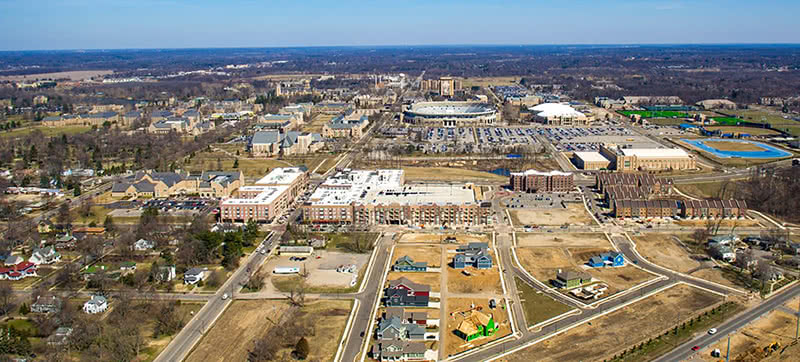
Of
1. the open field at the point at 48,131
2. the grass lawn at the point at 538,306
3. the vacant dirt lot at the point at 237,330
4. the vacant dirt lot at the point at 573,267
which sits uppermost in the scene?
the open field at the point at 48,131

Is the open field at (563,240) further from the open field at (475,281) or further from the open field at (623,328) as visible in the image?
the open field at (623,328)

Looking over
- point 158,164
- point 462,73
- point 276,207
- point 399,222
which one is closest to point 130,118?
point 158,164

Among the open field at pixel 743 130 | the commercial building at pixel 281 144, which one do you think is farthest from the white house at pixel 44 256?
the open field at pixel 743 130

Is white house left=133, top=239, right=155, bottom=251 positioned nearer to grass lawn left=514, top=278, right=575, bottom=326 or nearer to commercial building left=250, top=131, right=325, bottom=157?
grass lawn left=514, top=278, right=575, bottom=326

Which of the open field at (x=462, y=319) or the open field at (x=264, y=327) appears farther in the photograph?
the open field at (x=462, y=319)

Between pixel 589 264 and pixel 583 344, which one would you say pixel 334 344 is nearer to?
pixel 583 344

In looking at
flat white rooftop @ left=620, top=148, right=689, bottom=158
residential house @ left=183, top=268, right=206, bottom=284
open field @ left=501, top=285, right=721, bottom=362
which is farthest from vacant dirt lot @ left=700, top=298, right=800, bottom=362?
flat white rooftop @ left=620, top=148, right=689, bottom=158

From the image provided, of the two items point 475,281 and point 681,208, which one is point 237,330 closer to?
point 475,281

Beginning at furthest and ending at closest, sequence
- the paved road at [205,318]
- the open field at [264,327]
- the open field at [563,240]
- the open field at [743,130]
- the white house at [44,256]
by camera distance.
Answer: the open field at [743,130]
the open field at [563,240]
the white house at [44,256]
the paved road at [205,318]
the open field at [264,327]

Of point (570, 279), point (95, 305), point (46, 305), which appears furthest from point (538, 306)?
point (46, 305)
